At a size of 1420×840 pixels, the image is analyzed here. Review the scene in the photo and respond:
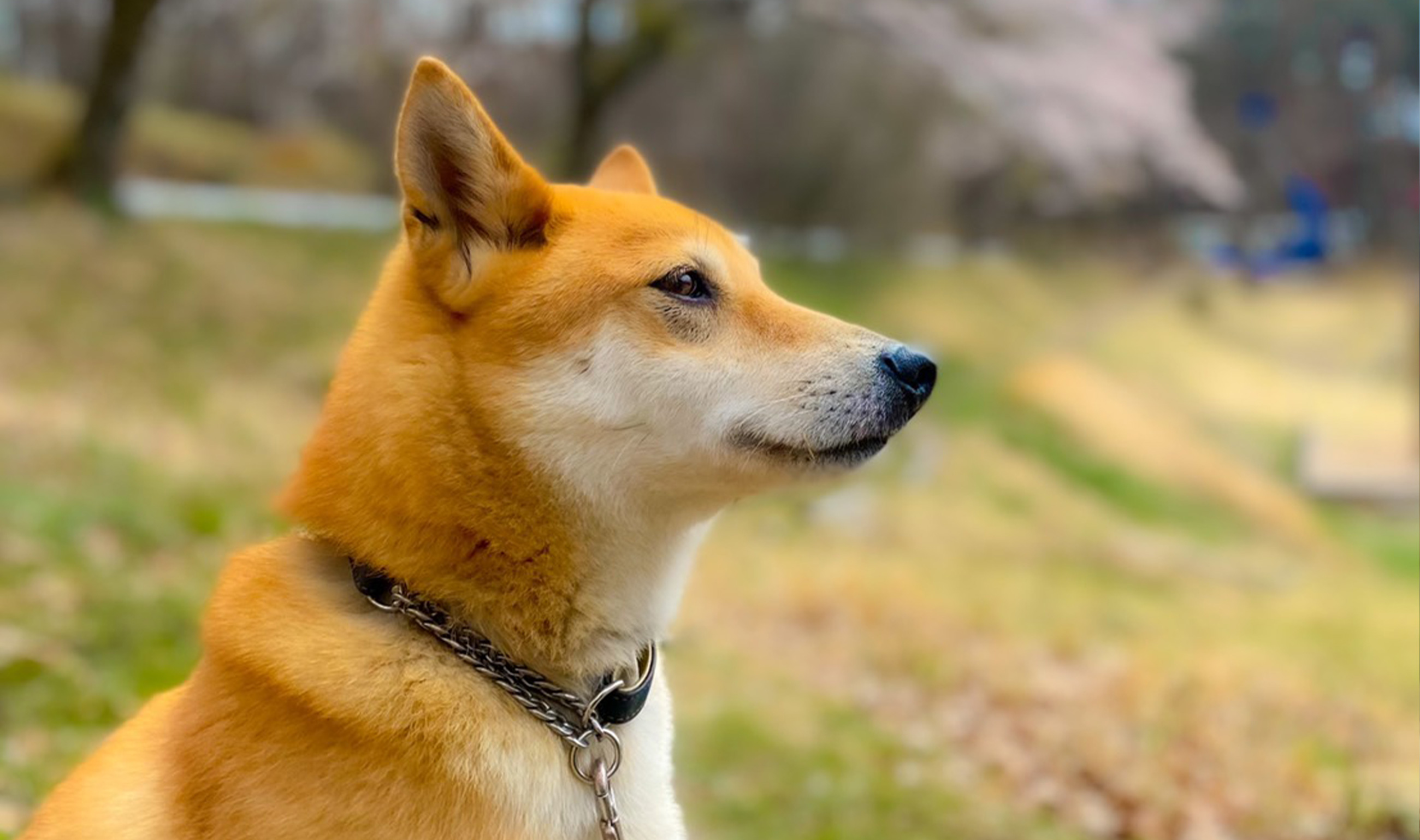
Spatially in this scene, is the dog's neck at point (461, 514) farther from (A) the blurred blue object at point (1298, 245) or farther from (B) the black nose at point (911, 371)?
(A) the blurred blue object at point (1298, 245)

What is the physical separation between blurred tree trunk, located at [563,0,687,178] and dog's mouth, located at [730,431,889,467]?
742cm

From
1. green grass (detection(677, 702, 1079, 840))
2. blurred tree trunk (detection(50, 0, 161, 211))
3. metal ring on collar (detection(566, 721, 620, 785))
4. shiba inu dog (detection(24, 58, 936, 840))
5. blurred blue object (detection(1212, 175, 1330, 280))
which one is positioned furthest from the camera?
blurred blue object (detection(1212, 175, 1330, 280))

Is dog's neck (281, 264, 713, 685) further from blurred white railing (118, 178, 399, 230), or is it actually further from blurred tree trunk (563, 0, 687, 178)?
blurred tree trunk (563, 0, 687, 178)

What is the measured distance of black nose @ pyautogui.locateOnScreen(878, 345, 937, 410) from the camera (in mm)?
2166

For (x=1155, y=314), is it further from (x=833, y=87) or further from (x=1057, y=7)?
(x=833, y=87)

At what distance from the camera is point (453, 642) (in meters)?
1.92

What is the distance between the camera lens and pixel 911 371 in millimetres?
2170

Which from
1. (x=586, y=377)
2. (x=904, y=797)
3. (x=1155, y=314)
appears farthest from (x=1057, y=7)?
(x=586, y=377)

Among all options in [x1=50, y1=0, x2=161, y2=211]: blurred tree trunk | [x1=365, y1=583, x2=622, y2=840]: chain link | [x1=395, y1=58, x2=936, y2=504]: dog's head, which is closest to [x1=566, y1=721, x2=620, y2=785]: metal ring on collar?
[x1=365, y1=583, x2=622, y2=840]: chain link

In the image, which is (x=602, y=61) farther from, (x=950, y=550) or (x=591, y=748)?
(x=591, y=748)

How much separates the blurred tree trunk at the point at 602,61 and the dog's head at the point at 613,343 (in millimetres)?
7201

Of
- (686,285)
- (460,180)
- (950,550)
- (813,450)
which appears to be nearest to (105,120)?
(950,550)

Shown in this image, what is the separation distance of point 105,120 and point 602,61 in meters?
3.61

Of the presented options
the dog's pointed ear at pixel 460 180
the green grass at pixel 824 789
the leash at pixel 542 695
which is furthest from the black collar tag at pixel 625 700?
the green grass at pixel 824 789
